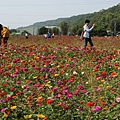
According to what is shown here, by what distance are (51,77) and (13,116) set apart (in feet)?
5.94

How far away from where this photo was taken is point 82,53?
6828 millimetres

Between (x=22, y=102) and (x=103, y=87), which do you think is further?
(x=103, y=87)

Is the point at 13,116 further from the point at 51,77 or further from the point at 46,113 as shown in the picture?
the point at 51,77

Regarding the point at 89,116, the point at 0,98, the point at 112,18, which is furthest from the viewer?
the point at 112,18

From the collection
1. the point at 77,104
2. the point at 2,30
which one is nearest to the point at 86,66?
the point at 77,104

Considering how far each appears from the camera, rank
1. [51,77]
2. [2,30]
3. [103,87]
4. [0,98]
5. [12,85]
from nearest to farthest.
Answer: [0,98], [103,87], [12,85], [51,77], [2,30]

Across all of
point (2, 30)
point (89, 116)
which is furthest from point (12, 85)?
point (2, 30)

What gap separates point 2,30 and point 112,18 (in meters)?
81.3

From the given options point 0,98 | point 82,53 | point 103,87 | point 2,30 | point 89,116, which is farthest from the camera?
point 2,30

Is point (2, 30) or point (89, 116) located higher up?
point (2, 30)

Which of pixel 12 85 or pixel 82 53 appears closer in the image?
pixel 12 85

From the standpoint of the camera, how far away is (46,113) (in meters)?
2.84

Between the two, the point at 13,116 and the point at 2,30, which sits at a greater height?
the point at 2,30

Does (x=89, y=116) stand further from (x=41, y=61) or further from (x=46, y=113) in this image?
(x=41, y=61)
